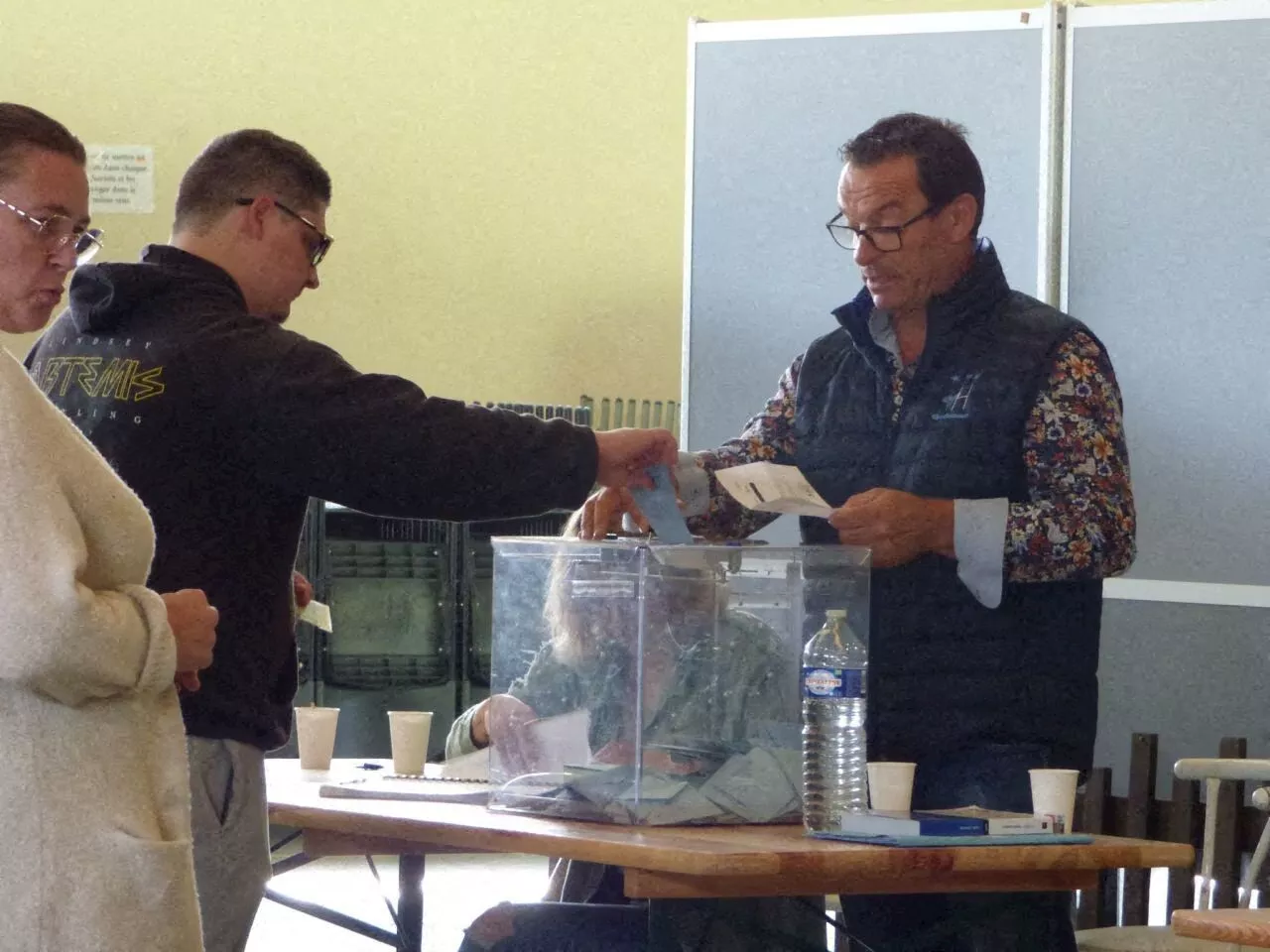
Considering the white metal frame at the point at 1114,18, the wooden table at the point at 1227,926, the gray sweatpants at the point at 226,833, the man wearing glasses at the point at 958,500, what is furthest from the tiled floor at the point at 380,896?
the wooden table at the point at 1227,926

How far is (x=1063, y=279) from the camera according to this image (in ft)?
11.6

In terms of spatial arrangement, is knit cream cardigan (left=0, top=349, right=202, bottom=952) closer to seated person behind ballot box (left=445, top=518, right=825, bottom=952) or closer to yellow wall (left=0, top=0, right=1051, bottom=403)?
seated person behind ballot box (left=445, top=518, right=825, bottom=952)

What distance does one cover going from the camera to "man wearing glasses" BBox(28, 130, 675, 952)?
190cm

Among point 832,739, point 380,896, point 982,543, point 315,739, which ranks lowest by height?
point 380,896

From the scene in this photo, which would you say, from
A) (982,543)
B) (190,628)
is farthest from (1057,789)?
(190,628)

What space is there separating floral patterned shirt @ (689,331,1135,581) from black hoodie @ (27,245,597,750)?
1.97 ft

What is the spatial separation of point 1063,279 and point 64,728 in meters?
2.56

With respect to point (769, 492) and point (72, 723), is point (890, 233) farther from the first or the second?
point (72, 723)

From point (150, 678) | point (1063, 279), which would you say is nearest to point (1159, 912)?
point (1063, 279)

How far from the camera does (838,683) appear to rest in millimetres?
1902

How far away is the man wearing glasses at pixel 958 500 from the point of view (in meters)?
2.13

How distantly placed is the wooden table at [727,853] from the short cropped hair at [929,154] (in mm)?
878

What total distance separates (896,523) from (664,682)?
0.36 meters

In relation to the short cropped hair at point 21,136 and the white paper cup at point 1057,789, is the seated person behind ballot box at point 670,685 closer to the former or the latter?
the white paper cup at point 1057,789
